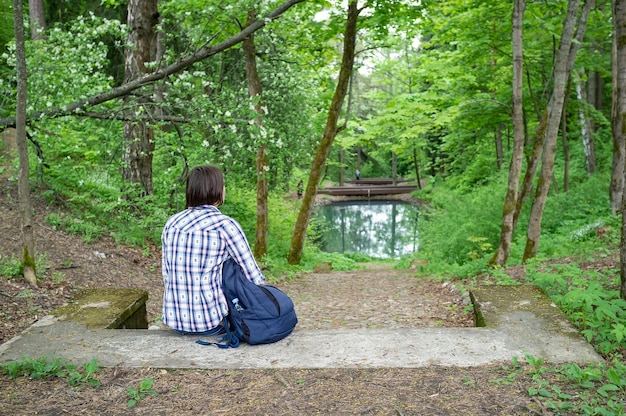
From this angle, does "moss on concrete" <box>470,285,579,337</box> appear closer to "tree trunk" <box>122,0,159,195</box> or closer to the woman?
the woman

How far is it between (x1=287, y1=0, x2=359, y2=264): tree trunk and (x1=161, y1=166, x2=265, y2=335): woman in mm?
8552

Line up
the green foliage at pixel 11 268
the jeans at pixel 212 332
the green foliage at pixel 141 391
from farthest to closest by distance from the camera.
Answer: the green foliage at pixel 11 268 < the jeans at pixel 212 332 < the green foliage at pixel 141 391

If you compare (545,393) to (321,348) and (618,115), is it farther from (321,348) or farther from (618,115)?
(618,115)

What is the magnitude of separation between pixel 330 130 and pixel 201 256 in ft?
29.8

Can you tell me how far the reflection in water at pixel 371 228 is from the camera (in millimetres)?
22328

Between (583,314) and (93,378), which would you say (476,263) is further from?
(93,378)

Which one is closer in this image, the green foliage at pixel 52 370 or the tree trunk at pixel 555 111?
the green foliage at pixel 52 370

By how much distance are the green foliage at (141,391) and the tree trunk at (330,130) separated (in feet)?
30.8

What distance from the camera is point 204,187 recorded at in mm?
3773

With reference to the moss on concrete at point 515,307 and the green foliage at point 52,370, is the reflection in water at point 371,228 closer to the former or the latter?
the moss on concrete at point 515,307

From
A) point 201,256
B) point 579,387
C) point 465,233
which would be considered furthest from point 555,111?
point 201,256

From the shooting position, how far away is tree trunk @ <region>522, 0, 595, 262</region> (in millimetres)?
7148

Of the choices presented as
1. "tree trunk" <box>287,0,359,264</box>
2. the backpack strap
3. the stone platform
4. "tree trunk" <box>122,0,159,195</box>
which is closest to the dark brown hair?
the backpack strap

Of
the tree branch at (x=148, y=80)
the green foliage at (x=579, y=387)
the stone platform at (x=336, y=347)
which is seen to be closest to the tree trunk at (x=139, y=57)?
the tree branch at (x=148, y=80)
